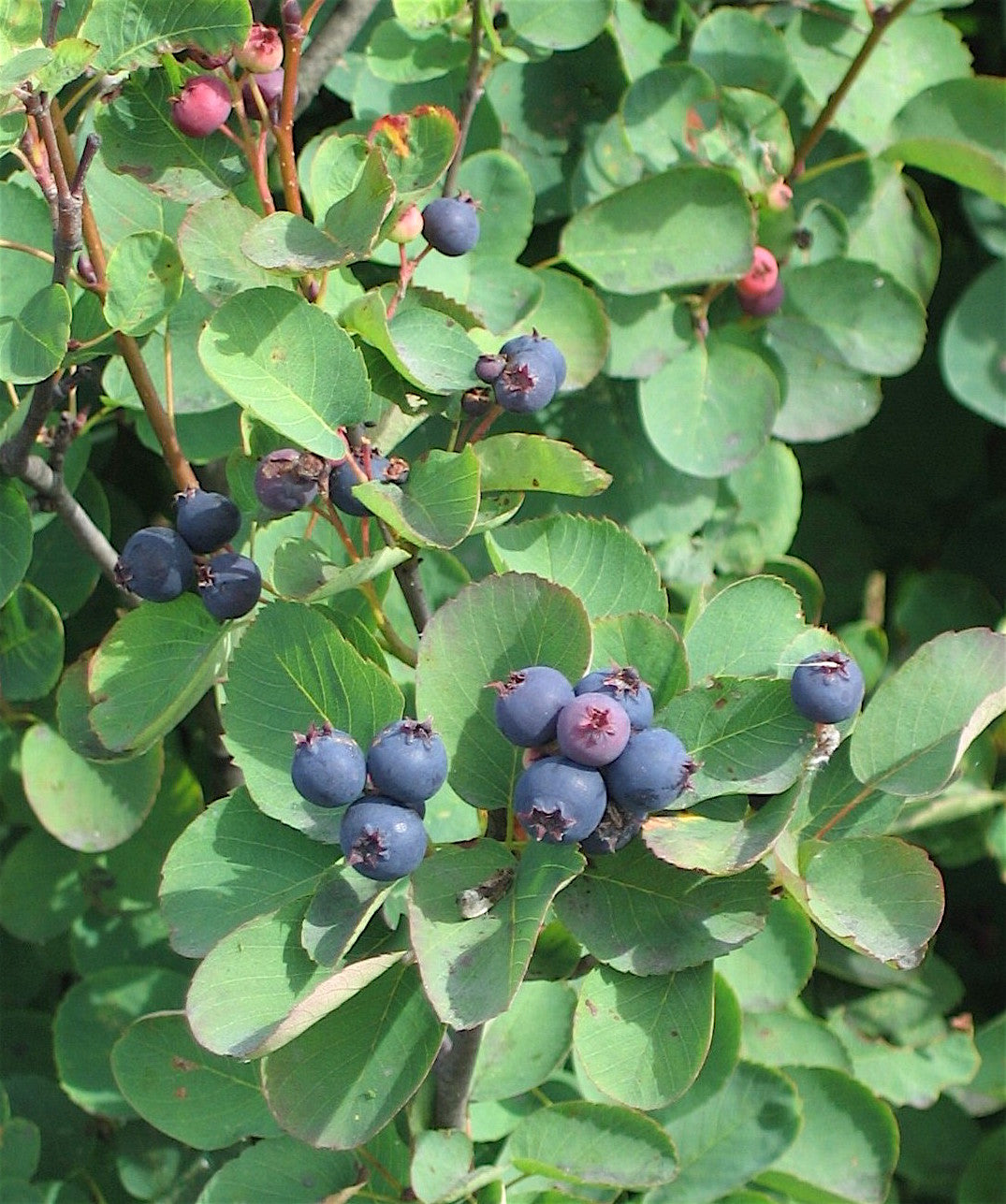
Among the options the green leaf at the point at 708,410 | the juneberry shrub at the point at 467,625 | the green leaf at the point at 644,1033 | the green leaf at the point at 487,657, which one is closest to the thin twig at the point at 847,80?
the juneberry shrub at the point at 467,625

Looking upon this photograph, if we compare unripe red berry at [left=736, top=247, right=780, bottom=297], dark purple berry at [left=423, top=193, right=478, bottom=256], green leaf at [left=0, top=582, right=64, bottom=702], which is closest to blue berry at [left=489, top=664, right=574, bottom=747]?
dark purple berry at [left=423, top=193, right=478, bottom=256]

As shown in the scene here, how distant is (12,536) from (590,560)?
43 cm

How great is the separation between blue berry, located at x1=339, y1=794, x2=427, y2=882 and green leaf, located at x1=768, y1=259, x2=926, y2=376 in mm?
853

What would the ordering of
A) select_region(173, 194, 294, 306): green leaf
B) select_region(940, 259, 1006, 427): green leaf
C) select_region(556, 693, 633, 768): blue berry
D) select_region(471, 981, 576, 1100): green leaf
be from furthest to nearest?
select_region(940, 259, 1006, 427): green leaf, select_region(471, 981, 576, 1100): green leaf, select_region(173, 194, 294, 306): green leaf, select_region(556, 693, 633, 768): blue berry

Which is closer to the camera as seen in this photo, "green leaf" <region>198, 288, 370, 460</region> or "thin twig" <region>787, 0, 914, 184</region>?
"green leaf" <region>198, 288, 370, 460</region>

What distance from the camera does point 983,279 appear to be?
1.64 metres

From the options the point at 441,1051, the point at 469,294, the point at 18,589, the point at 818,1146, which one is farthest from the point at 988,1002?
the point at 18,589

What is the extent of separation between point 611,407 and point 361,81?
1.33 ft

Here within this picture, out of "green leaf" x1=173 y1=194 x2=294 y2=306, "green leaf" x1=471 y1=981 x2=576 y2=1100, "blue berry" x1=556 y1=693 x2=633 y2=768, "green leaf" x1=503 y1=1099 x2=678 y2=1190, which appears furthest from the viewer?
"green leaf" x1=471 y1=981 x2=576 y2=1100

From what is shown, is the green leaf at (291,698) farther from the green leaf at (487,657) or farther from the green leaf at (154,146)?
the green leaf at (154,146)

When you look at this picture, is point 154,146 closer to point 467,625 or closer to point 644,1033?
point 467,625

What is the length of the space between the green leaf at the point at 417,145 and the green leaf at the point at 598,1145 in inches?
25.3

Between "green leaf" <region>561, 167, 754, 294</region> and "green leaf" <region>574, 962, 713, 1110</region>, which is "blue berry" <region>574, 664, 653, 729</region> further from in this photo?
"green leaf" <region>561, 167, 754, 294</region>

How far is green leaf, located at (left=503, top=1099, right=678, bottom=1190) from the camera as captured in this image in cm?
90
